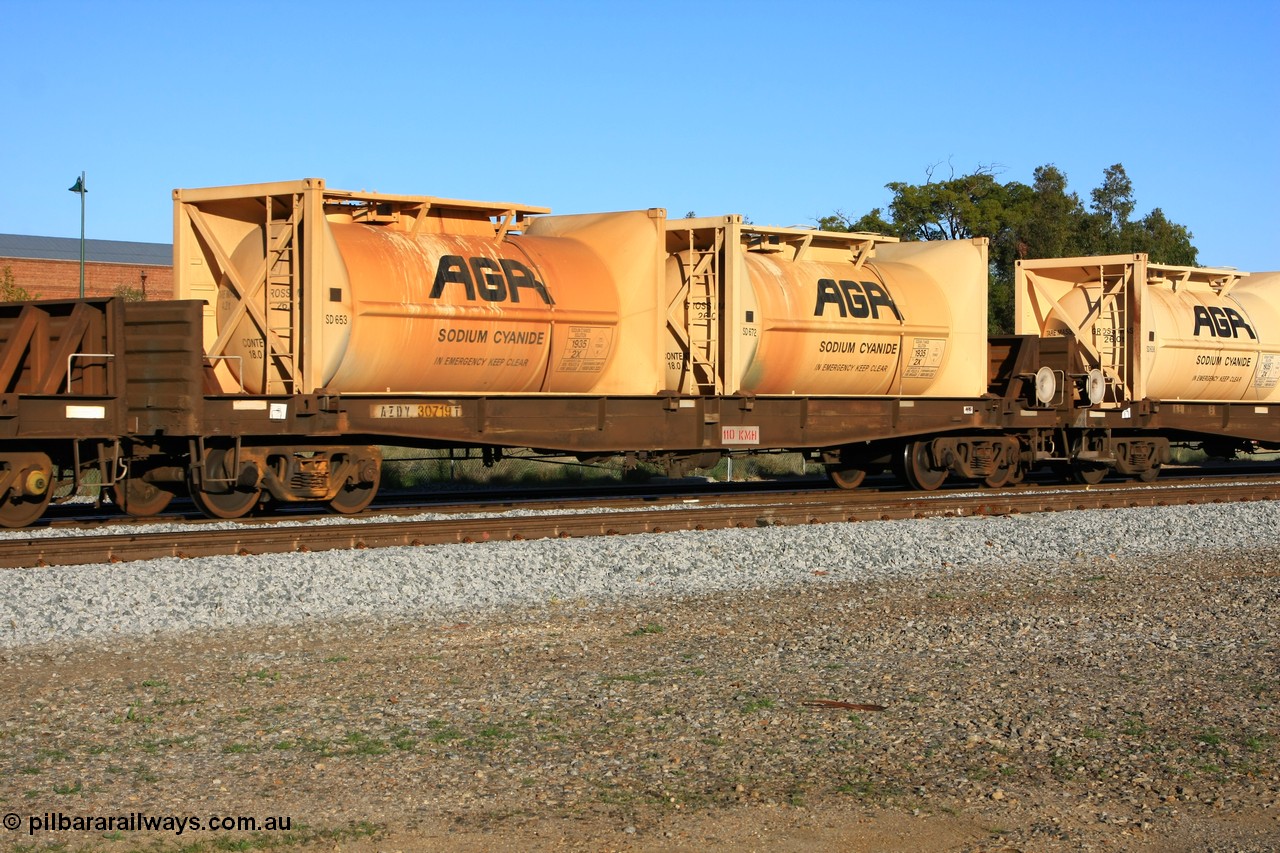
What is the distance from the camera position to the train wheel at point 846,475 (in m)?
21.2

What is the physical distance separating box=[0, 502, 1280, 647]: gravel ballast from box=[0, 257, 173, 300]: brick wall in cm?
4414

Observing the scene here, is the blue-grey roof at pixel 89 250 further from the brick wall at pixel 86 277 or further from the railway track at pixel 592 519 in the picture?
the railway track at pixel 592 519

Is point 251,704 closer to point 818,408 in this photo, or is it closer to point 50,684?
point 50,684

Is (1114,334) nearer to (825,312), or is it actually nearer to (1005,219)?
(825,312)

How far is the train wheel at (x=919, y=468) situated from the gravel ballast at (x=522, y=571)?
174 inches

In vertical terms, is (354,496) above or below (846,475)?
below

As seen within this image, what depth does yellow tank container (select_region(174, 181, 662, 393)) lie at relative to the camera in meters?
14.5

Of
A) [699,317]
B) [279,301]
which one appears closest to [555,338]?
[699,317]

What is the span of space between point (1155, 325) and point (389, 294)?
13798 mm

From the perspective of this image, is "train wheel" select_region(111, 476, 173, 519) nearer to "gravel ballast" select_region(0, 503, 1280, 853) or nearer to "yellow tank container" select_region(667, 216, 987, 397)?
"gravel ballast" select_region(0, 503, 1280, 853)

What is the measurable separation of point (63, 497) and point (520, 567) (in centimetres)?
580

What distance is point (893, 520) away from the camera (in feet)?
52.5

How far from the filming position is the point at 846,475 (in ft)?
70.1

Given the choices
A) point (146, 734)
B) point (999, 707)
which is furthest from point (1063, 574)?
point (146, 734)
